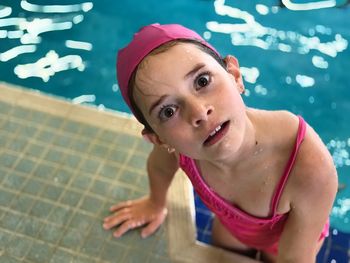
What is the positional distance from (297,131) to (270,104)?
131cm

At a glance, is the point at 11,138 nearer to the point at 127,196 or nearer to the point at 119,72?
the point at 127,196

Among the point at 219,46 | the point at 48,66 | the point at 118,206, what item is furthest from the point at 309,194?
the point at 48,66

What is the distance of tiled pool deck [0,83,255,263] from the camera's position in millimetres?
1658

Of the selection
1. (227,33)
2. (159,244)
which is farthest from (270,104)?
(159,244)

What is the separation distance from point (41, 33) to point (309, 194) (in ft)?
6.57

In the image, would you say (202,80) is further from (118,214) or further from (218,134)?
(118,214)

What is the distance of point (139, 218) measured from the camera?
172 centimetres

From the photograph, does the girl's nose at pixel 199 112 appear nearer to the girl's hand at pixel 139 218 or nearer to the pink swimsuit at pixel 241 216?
the pink swimsuit at pixel 241 216

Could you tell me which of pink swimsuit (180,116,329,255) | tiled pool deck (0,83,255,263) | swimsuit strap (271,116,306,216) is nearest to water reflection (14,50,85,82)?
tiled pool deck (0,83,255,263)

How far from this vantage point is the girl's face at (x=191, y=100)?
1041mm

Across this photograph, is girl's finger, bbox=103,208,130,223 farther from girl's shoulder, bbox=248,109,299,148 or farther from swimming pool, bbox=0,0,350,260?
swimming pool, bbox=0,0,350,260

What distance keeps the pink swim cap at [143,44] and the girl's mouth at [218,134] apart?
193 millimetres

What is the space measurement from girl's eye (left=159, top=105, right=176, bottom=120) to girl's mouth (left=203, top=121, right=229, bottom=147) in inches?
3.8

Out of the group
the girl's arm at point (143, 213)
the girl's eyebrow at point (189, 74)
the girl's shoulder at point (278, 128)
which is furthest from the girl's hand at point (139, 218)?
the girl's eyebrow at point (189, 74)
